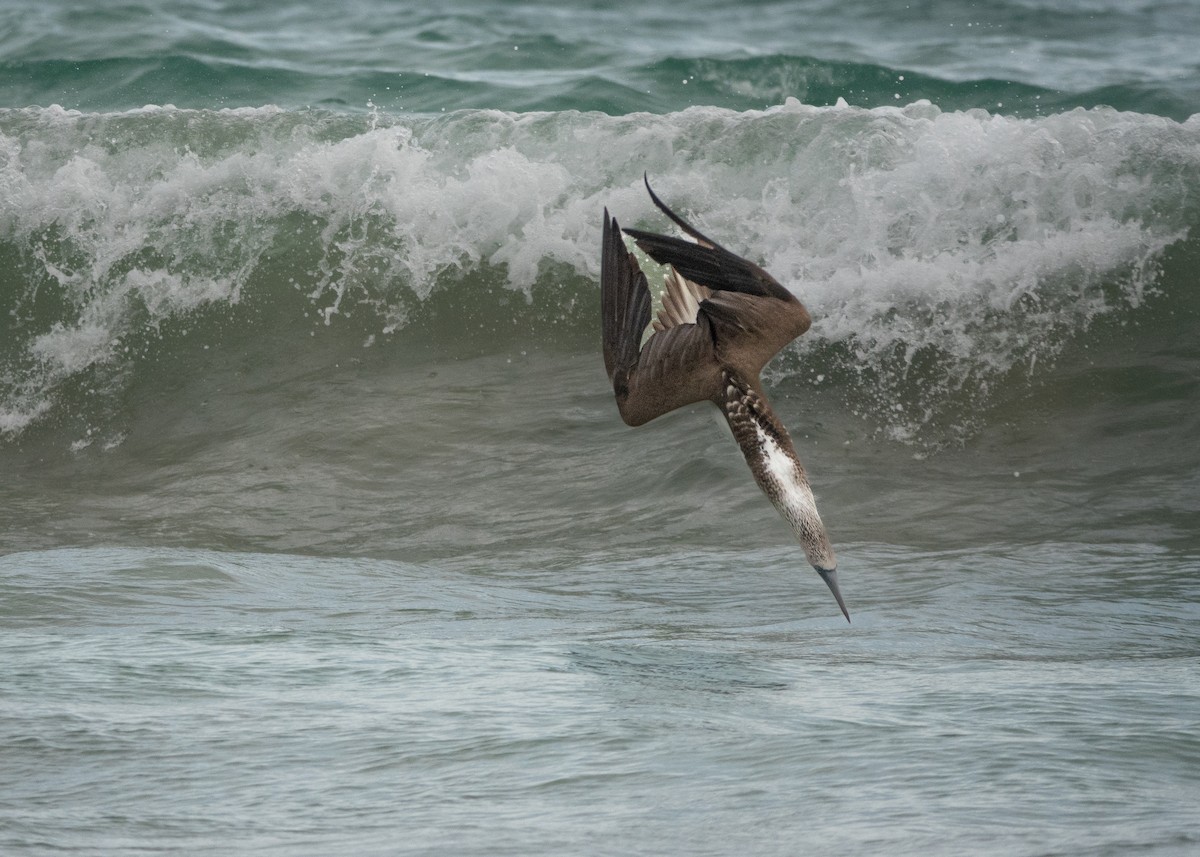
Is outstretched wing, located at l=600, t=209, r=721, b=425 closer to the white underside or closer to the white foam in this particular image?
the white underside

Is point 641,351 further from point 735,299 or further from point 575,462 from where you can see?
point 575,462

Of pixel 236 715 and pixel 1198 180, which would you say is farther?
pixel 1198 180

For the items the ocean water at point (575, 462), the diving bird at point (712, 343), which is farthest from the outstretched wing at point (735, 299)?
the ocean water at point (575, 462)

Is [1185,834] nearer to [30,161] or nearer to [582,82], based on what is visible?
[30,161]

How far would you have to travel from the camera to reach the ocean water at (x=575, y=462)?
2686mm

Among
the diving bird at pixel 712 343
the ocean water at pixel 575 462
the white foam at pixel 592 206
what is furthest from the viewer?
the white foam at pixel 592 206

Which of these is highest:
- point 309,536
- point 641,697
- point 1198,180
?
point 1198,180

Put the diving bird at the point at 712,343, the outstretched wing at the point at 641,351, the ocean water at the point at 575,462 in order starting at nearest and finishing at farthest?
the ocean water at the point at 575,462 → the diving bird at the point at 712,343 → the outstretched wing at the point at 641,351

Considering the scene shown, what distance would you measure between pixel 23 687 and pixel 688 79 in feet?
33.2

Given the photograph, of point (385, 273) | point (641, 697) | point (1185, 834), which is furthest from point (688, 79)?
point (1185, 834)

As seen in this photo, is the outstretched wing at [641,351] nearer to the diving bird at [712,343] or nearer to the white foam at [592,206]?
the diving bird at [712,343]

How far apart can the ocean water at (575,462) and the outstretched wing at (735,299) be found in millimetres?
848

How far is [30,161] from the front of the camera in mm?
9680

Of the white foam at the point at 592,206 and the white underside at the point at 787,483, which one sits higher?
the white foam at the point at 592,206
